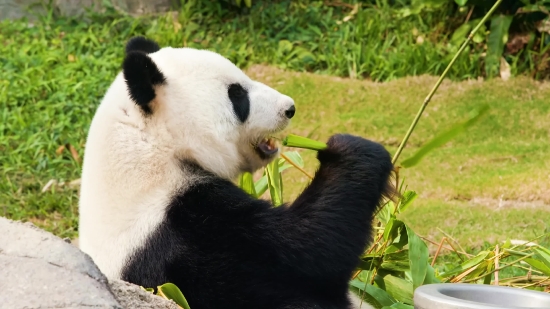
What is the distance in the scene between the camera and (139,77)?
266cm

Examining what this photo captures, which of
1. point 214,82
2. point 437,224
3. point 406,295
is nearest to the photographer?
point 214,82

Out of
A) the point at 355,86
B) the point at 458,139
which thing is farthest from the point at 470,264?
the point at 355,86

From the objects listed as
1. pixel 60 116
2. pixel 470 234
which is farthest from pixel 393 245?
pixel 60 116

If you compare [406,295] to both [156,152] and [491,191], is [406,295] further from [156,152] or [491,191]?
[491,191]

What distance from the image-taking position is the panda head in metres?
2.70

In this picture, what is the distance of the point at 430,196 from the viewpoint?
6113mm

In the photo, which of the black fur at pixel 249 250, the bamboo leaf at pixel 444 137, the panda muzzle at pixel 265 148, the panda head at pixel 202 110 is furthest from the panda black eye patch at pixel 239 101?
the bamboo leaf at pixel 444 137

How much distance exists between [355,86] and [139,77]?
556 cm

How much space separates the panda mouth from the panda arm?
189 mm

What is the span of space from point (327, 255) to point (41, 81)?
5.79m

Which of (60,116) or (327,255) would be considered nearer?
(327,255)

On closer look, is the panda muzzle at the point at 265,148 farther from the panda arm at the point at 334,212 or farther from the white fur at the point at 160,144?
the panda arm at the point at 334,212

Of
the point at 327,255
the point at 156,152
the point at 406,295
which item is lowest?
the point at 406,295

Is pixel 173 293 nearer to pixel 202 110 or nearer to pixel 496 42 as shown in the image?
pixel 202 110
